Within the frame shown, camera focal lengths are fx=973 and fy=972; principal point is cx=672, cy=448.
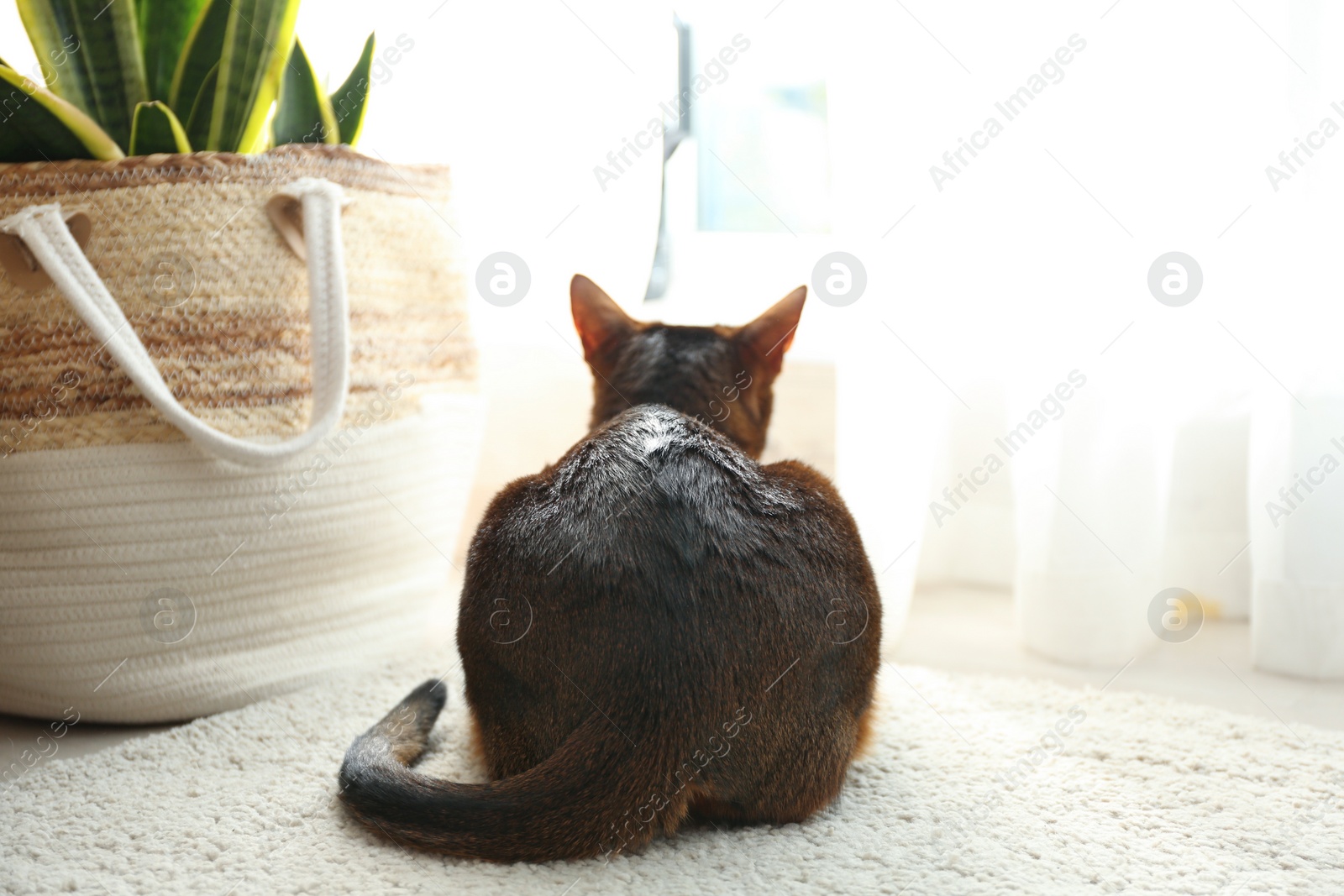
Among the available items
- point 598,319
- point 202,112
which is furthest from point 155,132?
point 598,319

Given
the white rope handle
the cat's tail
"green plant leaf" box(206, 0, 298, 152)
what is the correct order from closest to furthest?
the cat's tail
the white rope handle
"green plant leaf" box(206, 0, 298, 152)

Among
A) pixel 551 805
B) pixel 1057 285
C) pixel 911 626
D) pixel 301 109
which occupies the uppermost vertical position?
pixel 1057 285

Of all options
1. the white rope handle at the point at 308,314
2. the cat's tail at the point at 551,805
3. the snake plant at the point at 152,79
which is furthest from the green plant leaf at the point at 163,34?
the cat's tail at the point at 551,805

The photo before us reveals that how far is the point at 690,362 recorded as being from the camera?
1.05m

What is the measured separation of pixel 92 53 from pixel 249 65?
0.54 feet

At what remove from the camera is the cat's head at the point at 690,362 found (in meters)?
1.04

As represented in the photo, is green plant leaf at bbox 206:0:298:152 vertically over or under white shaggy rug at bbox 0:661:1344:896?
over

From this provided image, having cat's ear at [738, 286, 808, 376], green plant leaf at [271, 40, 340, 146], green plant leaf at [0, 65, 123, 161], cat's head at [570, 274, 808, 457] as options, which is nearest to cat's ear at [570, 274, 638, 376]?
cat's head at [570, 274, 808, 457]

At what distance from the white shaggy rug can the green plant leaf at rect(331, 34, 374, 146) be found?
72cm

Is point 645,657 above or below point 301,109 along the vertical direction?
below

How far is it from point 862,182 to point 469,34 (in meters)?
Answer: 0.79

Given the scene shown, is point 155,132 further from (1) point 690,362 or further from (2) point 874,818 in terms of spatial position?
(2) point 874,818

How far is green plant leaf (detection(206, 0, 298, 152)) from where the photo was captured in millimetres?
1094

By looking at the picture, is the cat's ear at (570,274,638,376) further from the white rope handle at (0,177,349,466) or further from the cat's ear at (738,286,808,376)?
the white rope handle at (0,177,349,466)
